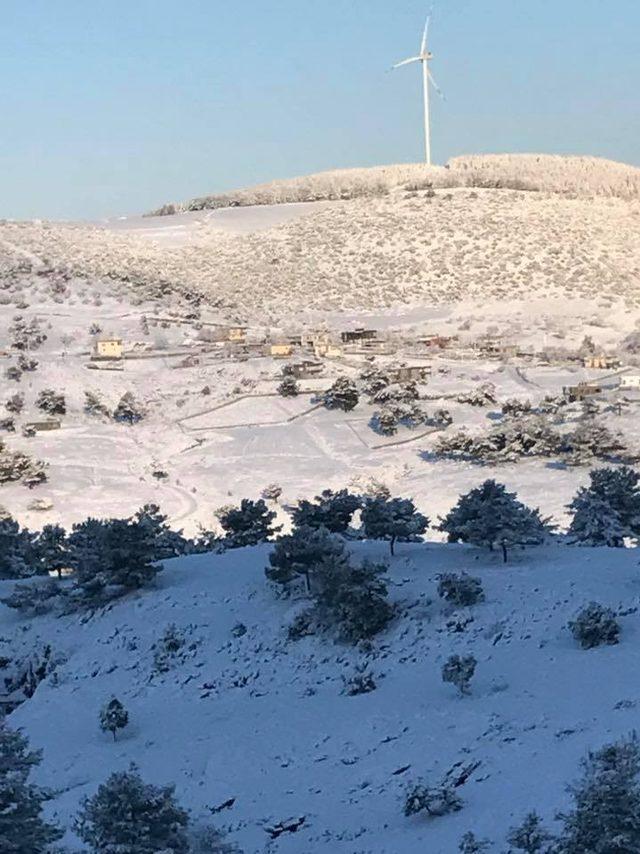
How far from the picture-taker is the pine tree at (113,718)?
891 inches

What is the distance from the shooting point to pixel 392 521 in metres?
30.5

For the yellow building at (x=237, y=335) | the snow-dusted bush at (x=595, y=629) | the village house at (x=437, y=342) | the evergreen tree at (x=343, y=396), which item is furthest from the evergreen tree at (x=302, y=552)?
the village house at (x=437, y=342)

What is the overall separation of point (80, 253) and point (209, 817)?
348 ft

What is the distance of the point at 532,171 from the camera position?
15950 cm

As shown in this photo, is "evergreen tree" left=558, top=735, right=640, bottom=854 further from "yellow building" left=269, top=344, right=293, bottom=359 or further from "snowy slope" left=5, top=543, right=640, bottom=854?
"yellow building" left=269, top=344, right=293, bottom=359

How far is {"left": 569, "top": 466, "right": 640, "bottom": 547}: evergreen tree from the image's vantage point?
3070 cm

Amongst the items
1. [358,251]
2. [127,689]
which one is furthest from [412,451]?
[358,251]

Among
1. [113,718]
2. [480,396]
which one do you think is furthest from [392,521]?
[480,396]

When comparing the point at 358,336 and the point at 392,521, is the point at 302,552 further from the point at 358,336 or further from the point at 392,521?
the point at 358,336

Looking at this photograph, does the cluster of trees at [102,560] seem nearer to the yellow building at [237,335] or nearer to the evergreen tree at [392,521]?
the evergreen tree at [392,521]

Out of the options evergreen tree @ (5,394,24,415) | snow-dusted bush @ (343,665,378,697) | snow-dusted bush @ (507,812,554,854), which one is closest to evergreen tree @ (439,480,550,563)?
snow-dusted bush @ (343,665,378,697)

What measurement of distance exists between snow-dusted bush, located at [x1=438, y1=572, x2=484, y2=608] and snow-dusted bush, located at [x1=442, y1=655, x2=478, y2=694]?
3.80 meters

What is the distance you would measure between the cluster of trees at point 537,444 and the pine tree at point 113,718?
31.4m

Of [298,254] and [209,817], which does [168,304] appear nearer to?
[298,254]
